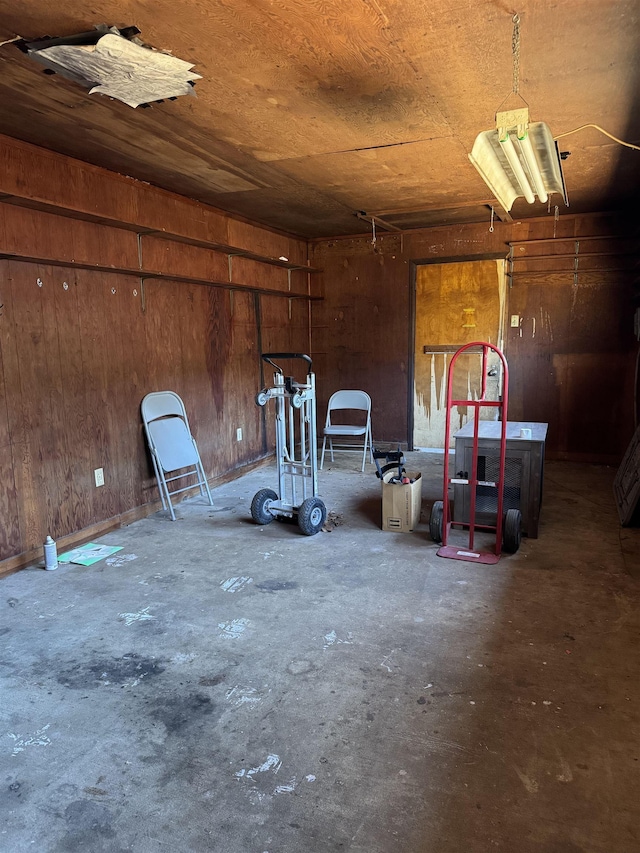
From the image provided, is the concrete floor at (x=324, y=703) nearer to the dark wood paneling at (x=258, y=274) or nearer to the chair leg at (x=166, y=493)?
the chair leg at (x=166, y=493)

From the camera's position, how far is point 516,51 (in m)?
2.21

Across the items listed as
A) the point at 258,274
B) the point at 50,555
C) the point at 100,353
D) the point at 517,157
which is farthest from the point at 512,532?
the point at 258,274

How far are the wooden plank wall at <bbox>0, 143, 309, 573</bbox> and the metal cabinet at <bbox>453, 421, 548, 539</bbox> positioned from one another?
7.69 feet

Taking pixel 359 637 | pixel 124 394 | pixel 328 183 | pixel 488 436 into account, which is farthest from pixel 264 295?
pixel 359 637

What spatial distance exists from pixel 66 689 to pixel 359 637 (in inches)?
47.2

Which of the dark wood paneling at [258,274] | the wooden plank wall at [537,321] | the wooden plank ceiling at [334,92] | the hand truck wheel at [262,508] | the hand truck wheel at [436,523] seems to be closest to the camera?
the wooden plank ceiling at [334,92]

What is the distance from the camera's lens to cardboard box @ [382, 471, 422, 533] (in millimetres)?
3672

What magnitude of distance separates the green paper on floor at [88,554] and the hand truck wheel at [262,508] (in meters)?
0.91

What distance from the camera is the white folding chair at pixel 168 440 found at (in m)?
4.14

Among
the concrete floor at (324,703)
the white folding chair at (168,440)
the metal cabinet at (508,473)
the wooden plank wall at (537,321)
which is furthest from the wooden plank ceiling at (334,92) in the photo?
the concrete floor at (324,703)

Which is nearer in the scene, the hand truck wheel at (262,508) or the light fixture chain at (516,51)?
the light fixture chain at (516,51)

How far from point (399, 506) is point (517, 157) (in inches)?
85.3

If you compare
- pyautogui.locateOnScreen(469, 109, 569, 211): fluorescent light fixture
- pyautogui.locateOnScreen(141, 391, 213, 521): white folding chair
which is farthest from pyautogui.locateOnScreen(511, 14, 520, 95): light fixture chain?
pyautogui.locateOnScreen(141, 391, 213, 521): white folding chair

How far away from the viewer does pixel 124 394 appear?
13.2 ft
